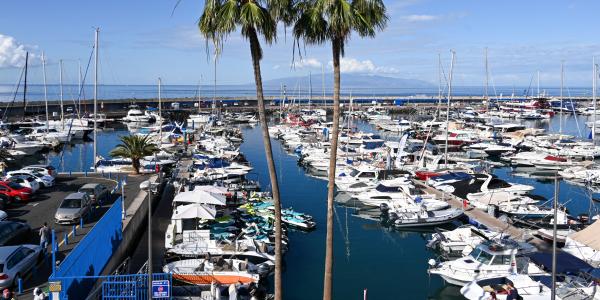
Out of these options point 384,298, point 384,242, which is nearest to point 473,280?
point 384,298

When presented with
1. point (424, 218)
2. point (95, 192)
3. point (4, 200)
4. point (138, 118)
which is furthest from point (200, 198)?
point (138, 118)

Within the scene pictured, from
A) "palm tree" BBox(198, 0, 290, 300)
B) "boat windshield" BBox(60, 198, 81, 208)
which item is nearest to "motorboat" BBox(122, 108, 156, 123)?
"boat windshield" BBox(60, 198, 81, 208)

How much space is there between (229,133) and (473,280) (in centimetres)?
6737

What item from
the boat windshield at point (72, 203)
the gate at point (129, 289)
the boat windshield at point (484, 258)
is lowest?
the boat windshield at point (484, 258)

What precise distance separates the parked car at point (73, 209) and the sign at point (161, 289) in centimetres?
1156

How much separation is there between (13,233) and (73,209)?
4.39 meters

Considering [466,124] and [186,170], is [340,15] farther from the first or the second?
[466,124]

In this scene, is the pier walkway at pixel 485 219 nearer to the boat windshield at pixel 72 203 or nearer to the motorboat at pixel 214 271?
the motorboat at pixel 214 271

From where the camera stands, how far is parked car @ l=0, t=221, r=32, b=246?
24673 mm

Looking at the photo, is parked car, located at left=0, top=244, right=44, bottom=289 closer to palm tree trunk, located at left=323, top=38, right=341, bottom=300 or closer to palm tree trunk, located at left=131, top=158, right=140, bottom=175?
palm tree trunk, located at left=323, top=38, right=341, bottom=300

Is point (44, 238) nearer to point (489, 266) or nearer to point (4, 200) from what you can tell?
point (4, 200)

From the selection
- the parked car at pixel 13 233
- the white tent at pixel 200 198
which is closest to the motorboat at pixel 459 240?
the white tent at pixel 200 198

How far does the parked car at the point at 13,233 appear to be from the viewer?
971 inches

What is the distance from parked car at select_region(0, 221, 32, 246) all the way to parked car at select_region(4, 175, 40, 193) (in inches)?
412
